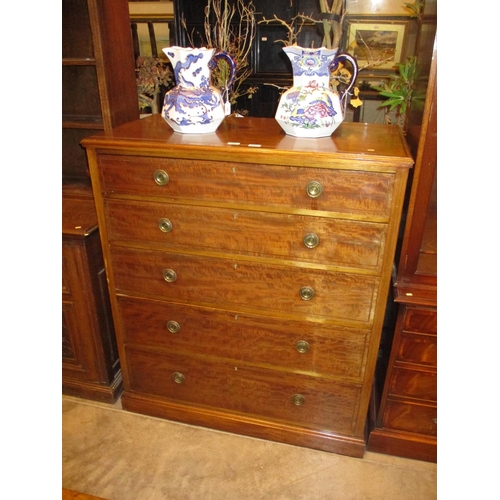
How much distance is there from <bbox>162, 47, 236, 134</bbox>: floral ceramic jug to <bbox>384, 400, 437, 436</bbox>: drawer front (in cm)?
120

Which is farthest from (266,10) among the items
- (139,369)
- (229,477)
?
(229,477)

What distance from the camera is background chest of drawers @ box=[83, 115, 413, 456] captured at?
1.15 metres

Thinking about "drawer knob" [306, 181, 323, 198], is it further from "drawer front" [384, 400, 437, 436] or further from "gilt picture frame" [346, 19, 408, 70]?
"gilt picture frame" [346, 19, 408, 70]

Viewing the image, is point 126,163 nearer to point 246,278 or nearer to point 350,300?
point 246,278

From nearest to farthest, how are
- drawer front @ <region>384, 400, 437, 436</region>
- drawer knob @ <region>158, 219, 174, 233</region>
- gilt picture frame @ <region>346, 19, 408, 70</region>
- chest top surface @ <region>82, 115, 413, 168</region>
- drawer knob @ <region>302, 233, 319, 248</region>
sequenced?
chest top surface @ <region>82, 115, 413, 168</region> → drawer knob @ <region>302, 233, 319, 248</region> → drawer knob @ <region>158, 219, 174, 233</region> → drawer front @ <region>384, 400, 437, 436</region> → gilt picture frame @ <region>346, 19, 408, 70</region>

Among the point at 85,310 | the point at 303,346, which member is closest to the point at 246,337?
the point at 303,346

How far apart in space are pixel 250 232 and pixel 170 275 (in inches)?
13.6

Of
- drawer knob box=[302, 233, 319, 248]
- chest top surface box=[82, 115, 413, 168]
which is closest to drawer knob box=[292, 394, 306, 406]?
drawer knob box=[302, 233, 319, 248]

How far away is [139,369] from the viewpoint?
1.64 m

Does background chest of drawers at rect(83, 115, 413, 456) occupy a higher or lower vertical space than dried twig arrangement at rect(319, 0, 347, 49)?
lower

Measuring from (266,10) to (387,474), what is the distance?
356 centimetres

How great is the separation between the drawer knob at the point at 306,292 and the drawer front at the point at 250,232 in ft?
0.33

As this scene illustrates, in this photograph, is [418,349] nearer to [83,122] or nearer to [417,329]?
[417,329]

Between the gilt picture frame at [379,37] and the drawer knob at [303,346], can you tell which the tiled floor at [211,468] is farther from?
the gilt picture frame at [379,37]
